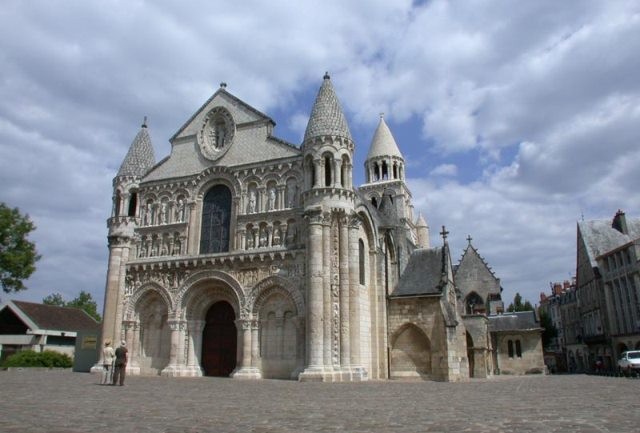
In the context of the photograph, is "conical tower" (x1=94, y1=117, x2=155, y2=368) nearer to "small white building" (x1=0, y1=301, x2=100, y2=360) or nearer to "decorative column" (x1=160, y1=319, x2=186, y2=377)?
"decorative column" (x1=160, y1=319, x2=186, y2=377)

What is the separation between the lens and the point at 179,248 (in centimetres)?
2944

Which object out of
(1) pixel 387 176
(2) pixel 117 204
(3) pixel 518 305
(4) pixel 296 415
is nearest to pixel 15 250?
(2) pixel 117 204

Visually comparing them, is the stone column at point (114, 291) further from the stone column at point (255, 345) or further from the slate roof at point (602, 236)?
the slate roof at point (602, 236)

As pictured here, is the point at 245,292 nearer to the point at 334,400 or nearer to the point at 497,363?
the point at 334,400

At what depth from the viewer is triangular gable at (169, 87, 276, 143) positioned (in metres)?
29.8

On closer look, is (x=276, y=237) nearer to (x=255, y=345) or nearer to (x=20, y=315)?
(x=255, y=345)

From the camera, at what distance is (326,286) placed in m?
24.3

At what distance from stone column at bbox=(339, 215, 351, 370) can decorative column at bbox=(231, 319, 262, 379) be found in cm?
461

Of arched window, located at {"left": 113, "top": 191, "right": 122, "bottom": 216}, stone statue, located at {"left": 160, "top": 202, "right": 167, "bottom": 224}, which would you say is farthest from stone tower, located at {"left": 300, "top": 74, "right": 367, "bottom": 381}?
arched window, located at {"left": 113, "top": 191, "right": 122, "bottom": 216}

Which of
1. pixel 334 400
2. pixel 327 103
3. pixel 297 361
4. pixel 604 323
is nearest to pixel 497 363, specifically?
pixel 604 323

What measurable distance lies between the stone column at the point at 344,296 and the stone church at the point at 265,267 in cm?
5

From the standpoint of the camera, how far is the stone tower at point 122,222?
29.0 m

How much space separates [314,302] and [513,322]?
27009mm

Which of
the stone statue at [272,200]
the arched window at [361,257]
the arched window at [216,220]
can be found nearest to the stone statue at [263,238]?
the stone statue at [272,200]
